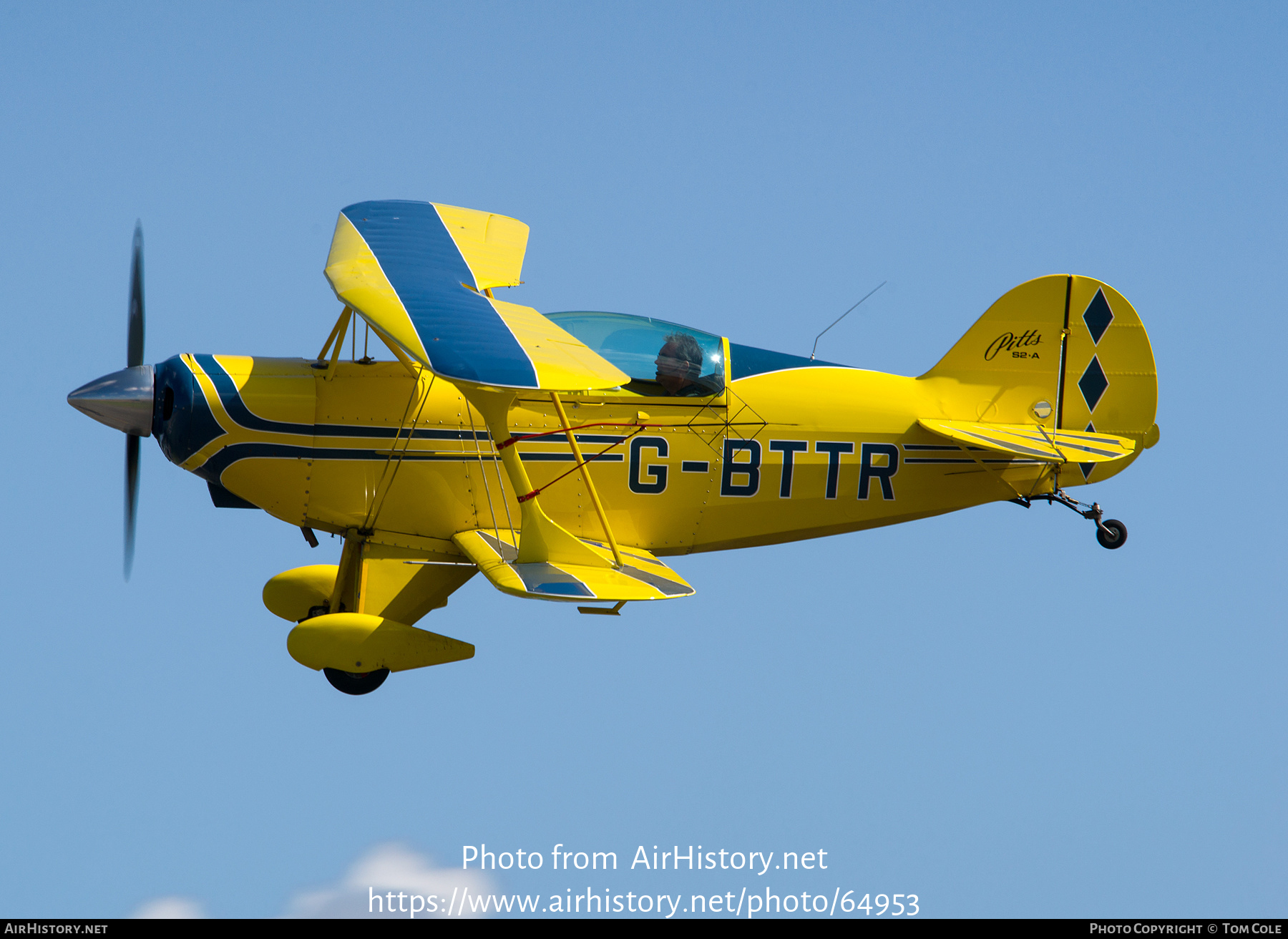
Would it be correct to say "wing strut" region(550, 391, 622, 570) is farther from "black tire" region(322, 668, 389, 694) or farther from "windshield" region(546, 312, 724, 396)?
"black tire" region(322, 668, 389, 694)

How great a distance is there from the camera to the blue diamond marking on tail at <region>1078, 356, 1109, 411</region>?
45.3ft

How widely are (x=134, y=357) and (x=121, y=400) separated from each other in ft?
1.87

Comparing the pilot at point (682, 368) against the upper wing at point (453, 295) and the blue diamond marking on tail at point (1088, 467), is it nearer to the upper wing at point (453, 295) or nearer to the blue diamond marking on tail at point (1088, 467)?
the upper wing at point (453, 295)

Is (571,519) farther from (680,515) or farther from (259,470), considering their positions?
(259,470)

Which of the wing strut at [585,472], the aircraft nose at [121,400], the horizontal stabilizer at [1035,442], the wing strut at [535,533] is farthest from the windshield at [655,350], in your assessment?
the aircraft nose at [121,400]

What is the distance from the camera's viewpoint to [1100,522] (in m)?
13.7

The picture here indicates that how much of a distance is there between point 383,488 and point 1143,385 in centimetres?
669

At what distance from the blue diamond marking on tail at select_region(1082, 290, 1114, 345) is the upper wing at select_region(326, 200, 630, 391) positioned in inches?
197

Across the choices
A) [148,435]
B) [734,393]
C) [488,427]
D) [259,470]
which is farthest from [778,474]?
[148,435]

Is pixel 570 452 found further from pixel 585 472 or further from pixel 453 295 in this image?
pixel 453 295

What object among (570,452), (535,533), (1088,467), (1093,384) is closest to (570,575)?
(535,533)

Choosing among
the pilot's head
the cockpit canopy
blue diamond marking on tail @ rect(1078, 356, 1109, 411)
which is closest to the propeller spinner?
the cockpit canopy

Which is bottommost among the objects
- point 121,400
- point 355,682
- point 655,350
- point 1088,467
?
point 355,682

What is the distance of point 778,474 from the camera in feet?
43.1
